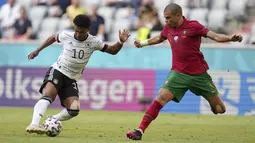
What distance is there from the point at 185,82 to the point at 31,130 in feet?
9.48

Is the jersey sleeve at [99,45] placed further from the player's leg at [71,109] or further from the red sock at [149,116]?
the red sock at [149,116]

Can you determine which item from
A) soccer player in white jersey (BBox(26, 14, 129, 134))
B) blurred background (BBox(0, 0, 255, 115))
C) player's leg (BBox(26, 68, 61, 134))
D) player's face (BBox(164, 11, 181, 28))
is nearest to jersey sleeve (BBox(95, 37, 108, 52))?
soccer player in white jersey (BBox(26, 14, 129, 134))

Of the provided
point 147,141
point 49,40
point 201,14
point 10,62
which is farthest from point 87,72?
point 147,141

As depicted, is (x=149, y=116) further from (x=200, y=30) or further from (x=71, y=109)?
(x=200, y=30)

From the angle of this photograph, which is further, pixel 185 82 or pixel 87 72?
pixel 87 72

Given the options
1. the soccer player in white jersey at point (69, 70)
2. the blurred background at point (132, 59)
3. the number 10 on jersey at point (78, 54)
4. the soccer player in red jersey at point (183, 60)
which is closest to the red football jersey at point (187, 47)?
the soccer player in red jersey at point (183, 60)

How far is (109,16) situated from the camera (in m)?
24.2

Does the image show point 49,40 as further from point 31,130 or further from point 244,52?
point 244,52

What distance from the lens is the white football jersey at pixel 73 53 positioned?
42.4ft

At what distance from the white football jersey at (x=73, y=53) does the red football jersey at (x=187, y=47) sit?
1.53m

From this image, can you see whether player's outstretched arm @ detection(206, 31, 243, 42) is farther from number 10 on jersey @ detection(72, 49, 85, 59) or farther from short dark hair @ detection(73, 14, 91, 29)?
number 10 on jersey @ detection(72, 49, 85, 59)

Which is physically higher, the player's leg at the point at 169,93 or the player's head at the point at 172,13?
the player's head at the point at 172,13

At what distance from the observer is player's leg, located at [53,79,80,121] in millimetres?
12836

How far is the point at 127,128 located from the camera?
1536cm
